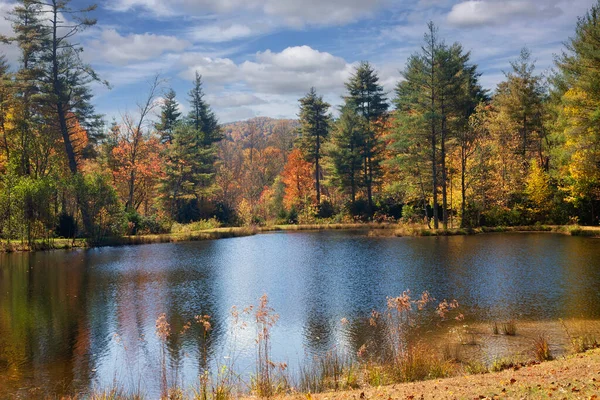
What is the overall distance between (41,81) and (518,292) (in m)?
34.7

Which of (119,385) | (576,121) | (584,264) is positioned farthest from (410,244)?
(119,385)

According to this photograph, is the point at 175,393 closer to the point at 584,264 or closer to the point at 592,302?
the point at 592,302

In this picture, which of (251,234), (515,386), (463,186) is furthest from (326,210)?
(515,386)

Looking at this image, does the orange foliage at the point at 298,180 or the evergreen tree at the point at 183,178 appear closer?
the evergreen tree at the point at 183,178

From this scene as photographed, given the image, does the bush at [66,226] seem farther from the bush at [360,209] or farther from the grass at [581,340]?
the grass at [581,340]

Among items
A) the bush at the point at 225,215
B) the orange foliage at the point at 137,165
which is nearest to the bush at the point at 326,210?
the bush at the point at 225,215

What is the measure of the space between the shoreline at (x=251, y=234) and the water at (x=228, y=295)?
2.13m

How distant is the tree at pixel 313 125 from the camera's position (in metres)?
52.8

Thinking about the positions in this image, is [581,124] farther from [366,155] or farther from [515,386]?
[515,386]

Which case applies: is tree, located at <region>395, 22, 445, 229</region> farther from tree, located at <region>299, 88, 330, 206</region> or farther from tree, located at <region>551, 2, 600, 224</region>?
tree, located at <region>299, 88, 330, 206</region>

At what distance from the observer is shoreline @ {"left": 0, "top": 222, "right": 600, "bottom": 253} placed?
29.0m

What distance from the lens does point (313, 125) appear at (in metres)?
53.0

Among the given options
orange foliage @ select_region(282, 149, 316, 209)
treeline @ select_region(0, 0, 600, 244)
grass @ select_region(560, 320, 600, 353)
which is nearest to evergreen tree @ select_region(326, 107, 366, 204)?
treeline @ select_region(0, 0, 600, 244)

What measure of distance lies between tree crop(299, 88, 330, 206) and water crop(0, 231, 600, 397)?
24.2 meters
